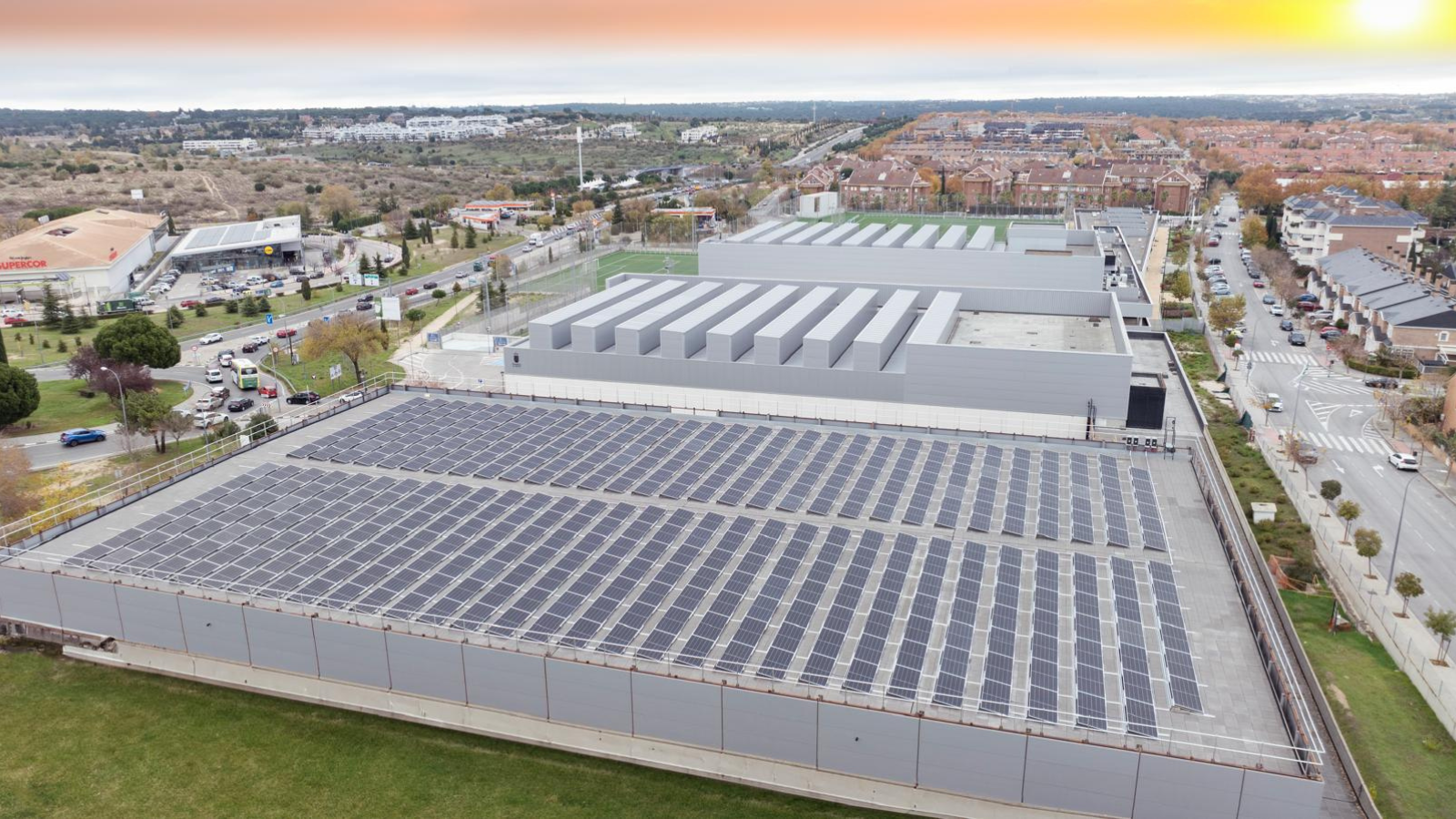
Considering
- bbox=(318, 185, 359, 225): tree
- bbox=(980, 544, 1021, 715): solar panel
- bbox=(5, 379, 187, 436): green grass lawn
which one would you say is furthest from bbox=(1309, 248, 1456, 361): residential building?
bbox=(318, 185, 359, 225): tree

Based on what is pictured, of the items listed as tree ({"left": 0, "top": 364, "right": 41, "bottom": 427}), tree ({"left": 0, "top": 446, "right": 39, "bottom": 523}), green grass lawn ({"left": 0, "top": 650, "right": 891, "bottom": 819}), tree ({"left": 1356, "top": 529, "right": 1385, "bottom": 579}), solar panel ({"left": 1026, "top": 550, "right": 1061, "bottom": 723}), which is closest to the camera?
solar panel ({"left": 1026, "top": 550, "right": 1061, "bottom": 723})

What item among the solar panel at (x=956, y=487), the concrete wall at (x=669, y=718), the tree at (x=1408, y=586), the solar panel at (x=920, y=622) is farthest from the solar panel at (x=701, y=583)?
the tree at (x=1408, y=586)

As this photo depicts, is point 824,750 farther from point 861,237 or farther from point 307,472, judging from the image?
point 861,237

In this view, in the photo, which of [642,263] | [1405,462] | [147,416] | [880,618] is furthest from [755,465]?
[642,263]

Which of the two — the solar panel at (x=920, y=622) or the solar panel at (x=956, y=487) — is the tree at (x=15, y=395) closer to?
the solar panel at (x=956, y=487)

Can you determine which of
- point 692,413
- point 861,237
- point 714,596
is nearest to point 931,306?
point 692,413

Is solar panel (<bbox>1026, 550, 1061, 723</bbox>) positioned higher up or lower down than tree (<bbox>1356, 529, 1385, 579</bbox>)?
higher up

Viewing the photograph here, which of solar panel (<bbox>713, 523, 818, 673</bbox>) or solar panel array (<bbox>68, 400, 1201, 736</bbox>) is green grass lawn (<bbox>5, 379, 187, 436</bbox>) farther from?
solar panel (<bbox>713, 523, 818, 673</bbox>)
